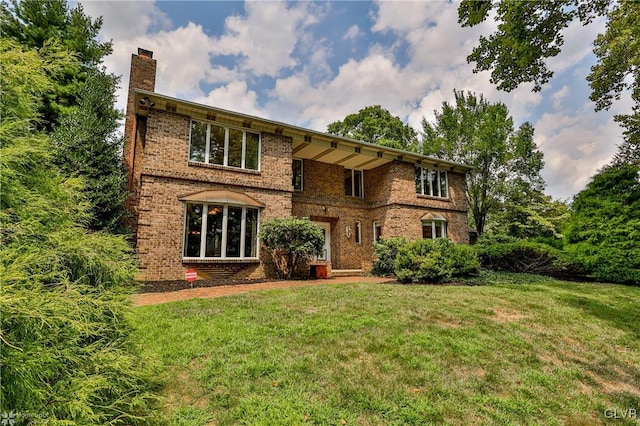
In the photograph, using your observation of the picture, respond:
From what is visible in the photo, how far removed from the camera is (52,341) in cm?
177

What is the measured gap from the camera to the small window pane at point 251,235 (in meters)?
11.0

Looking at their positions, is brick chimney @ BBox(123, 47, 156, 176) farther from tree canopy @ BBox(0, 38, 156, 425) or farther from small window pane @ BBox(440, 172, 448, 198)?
small window pane @ BBox(440, 172, 448, 198)

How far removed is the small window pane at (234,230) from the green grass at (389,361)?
14.5 ft

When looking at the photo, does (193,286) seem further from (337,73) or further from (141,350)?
(337,73)

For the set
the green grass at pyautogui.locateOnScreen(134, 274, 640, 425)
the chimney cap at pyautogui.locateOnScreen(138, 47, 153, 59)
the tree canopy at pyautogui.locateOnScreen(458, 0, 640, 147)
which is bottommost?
the green grass at pyautogui.locateOnScreen(134, 274, 640, 425)

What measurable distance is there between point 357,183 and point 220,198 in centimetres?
873

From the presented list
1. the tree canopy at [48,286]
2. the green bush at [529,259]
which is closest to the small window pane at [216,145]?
the tree canopy at [48,286]

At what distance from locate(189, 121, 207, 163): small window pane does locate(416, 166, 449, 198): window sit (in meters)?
11.0

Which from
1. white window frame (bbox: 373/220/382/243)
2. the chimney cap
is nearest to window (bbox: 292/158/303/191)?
white window frame (bbox: 373/220/382/243)

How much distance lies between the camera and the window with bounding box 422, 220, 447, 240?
15.9 m

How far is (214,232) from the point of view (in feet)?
34.1

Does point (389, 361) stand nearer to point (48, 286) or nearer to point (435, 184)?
point (48, 286)

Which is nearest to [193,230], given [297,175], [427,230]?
[297,175]

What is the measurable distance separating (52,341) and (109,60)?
17658 millimetres
